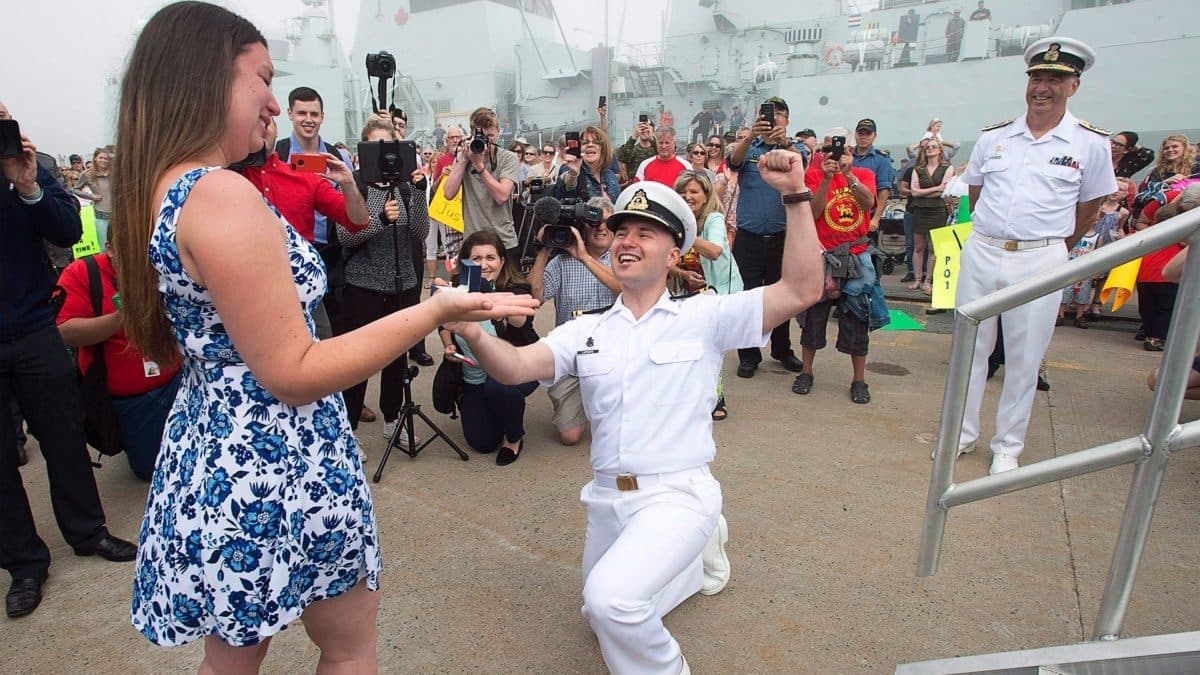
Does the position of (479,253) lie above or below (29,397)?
above

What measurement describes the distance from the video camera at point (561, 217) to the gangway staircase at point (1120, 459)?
2197 mm

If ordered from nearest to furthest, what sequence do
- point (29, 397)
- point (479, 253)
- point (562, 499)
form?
point (29, 397) < point (562, 499) < point (479, 253)

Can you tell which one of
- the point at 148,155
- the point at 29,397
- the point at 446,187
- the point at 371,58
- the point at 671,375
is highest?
the point at 371,58

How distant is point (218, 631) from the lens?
1.35 meters

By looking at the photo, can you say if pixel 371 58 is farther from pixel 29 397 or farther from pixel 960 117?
pixel 960 117

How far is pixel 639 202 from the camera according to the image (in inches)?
87.6

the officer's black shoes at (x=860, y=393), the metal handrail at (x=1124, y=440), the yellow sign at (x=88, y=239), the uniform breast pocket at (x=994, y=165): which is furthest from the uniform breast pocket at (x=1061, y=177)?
the yellow sign at (x=88, y=239)

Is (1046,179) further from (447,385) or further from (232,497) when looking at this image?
(232,497)

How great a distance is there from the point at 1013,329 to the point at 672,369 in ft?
8.28

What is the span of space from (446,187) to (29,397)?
3194mm

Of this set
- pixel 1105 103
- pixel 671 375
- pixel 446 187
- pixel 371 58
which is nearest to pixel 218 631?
pixel 671 375

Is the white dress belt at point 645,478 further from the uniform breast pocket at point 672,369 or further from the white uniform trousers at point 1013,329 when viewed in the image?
the white uniform trousers at point 1013,329

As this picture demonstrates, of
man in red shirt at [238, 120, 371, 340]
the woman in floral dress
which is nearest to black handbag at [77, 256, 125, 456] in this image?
man in red shirt at [238, 120, 371, 340]

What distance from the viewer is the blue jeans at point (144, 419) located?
11.5ft
